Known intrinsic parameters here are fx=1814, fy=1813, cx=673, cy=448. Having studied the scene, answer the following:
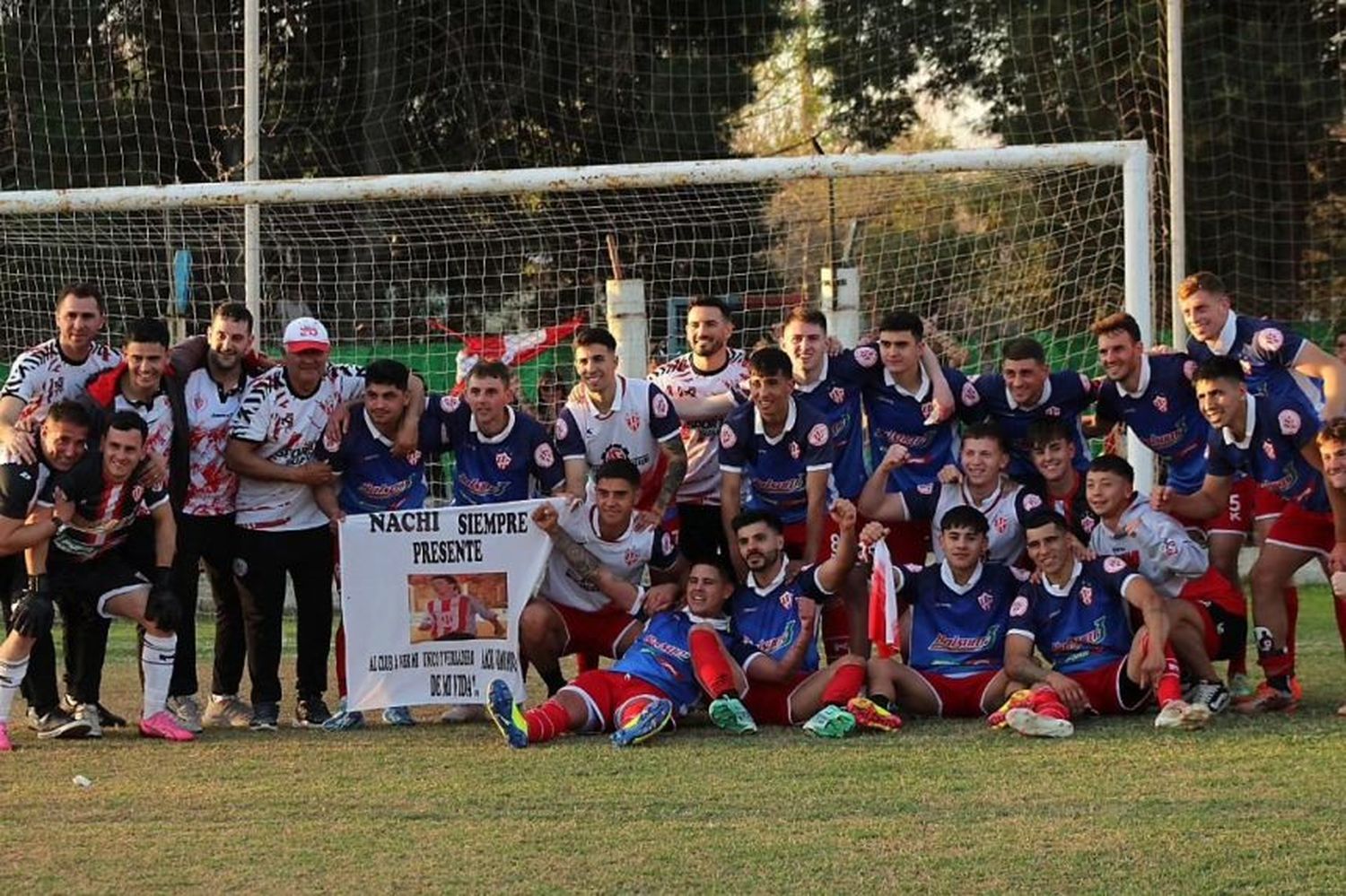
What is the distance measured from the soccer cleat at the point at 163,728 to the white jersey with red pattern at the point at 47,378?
1180mm

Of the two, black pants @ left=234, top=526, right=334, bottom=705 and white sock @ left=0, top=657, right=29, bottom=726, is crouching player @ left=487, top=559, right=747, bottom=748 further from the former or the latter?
white sock @ left=0, top=657, right=29, bottom=726

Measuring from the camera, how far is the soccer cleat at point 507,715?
6148mm

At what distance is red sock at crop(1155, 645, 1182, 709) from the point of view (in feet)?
21.0

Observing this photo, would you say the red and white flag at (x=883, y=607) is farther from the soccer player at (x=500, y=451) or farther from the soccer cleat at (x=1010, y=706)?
the soccer player at (x=500, y=451)

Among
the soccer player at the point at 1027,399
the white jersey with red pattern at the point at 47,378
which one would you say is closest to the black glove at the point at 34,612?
the white jersey with red pattern at the point at 47,378

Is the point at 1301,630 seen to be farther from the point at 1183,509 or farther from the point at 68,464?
the point at 68,464

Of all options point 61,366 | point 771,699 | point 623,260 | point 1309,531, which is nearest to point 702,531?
point 771,699

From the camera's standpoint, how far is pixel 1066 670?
263 inches

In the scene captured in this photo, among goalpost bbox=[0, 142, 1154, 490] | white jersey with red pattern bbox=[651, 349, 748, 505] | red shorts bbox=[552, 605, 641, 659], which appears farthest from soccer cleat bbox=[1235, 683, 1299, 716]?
goalpost bbox=[0, 142, 1154, 490]

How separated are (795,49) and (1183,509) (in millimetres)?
10339

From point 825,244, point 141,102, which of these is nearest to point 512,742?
point 825,244

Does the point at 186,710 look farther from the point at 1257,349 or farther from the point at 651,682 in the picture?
the point at 1257,349

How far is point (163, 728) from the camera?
6.45 meters

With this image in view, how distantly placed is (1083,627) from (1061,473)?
674mm
